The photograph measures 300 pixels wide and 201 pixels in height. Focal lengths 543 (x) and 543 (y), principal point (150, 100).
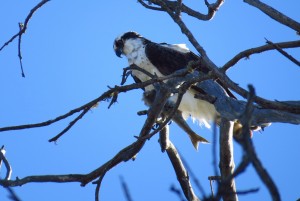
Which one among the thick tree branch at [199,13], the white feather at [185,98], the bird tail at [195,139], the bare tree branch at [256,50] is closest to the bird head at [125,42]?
the white feather at [185,98]

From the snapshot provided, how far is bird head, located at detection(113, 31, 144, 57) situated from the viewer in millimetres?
7219

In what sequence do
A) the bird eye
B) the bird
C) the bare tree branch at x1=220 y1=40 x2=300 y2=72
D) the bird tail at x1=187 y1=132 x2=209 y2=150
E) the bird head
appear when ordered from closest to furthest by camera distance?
1. the bare tree branch at x1=220 y1=40 x2=300 y2=72
2. the bird tail at x1=187 y1=132 x2=209 y2=150
3. the bird
4. the bird head
5. the bird eye

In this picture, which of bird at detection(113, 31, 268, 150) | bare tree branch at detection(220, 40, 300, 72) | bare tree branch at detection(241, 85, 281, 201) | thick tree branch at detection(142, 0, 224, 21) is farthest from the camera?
bird at detection(113, 31, 268, 150)

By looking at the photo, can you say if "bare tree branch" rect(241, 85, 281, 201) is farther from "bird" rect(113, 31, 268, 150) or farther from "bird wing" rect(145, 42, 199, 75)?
"bird wing" rect(145, 42, 199, 75)

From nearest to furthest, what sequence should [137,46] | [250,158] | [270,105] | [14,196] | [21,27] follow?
[250,158] < [14,196] < [270,105] < [21,27] < [137,46]

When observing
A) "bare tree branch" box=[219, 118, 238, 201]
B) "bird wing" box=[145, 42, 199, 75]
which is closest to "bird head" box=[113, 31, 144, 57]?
"bird wing" box=[145, 42, 199, 75]

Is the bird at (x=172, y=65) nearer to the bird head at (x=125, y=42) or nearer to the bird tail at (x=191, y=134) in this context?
the bird head at (x=125, y=42)

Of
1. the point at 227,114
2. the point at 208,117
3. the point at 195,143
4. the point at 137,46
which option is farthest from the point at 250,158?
the point at 137,46

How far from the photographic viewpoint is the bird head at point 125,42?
722cm

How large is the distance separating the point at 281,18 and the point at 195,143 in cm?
210

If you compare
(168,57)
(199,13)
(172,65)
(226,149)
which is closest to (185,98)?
(172,65)

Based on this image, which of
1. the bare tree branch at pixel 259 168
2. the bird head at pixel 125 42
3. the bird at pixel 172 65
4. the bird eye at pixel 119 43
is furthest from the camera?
the bird eye at pixel 119 43

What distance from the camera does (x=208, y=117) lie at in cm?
644

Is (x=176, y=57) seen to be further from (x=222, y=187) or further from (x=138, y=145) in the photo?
(x=222, y=187)
